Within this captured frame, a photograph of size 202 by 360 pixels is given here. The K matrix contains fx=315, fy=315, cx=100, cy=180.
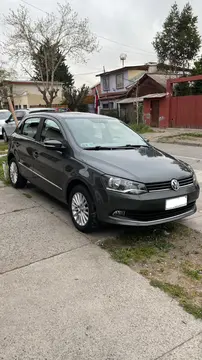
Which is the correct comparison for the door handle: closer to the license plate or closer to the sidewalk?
the sidewalk

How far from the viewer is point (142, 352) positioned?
219 centimetres

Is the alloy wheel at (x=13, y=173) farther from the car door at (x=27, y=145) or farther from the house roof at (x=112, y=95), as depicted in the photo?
the house roof at (x=112, y=95)

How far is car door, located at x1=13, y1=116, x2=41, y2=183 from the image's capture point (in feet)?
18.0

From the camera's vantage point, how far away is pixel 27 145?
569 centimetres

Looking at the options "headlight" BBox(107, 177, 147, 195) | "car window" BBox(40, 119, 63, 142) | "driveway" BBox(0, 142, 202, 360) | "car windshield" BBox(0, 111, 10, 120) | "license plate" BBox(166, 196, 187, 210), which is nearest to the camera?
"driveway" BBox(0, 142, 202, 360)

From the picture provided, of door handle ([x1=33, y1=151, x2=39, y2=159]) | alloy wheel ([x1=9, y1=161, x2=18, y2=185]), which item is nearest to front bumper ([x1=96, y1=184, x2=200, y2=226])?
door handle ([x1=33, y1=151, x2=39, y2=159])

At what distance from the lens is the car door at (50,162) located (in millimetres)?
4544

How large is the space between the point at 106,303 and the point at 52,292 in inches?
20.4

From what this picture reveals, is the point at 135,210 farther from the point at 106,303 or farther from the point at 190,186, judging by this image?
the point at 106,303

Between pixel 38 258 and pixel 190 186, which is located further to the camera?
pixel 190 186

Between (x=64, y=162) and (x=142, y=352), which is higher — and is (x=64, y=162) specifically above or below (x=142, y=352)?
above

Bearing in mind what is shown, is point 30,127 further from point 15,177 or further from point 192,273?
point 192,273

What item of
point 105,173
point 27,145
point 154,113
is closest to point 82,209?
point 105,173

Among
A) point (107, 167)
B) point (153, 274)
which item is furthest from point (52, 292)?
point (107, 167)
